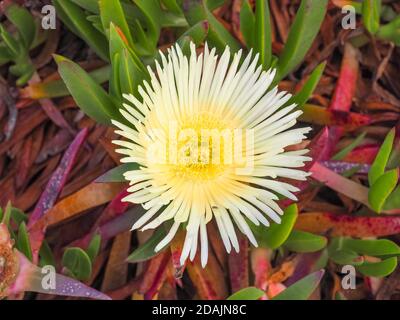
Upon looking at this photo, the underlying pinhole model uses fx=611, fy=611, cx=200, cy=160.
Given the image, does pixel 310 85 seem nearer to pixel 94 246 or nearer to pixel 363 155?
pixel 363 155

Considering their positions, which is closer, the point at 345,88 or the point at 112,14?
the point at 112,14

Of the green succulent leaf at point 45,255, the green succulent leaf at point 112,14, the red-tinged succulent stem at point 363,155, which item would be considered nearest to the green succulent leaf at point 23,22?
the green succulent leaf at point 112,14

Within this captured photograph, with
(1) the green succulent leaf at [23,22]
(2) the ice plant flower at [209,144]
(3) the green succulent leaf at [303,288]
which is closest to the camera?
(2) the ice plant flower at [209,144]

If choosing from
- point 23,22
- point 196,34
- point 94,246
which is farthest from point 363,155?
point 23,22

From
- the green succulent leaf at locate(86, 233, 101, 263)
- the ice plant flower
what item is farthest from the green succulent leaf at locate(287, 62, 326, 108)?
the green succulent leaf at locate(86, 233, 101, 263)

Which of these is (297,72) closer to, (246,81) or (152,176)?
(246,81)

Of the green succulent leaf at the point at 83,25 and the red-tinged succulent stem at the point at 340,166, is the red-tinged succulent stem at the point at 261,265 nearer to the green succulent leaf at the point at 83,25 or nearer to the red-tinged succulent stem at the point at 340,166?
the red-tinged succulent stem at the point at 340,166

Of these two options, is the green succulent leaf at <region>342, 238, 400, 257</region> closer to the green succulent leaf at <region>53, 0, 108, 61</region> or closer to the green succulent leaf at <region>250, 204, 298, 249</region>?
the green succulent leaf at <region>250, 204, 298, 249</region>

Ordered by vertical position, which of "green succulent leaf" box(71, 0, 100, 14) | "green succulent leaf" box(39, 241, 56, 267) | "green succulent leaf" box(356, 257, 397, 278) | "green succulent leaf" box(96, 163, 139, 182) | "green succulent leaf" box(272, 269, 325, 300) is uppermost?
"green succulent leaf" box(71, 0, 100, 14)
